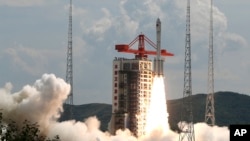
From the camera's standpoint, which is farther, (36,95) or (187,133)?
(187,133)

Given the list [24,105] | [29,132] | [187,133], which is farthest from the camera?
[187,133]

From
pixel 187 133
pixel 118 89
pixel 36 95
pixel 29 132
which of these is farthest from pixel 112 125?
pixel 29 132

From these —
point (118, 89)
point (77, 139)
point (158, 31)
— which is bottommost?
point (77, 139)

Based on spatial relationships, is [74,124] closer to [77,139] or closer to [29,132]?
[77,139]

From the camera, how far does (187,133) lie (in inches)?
6590

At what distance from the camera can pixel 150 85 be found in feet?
597

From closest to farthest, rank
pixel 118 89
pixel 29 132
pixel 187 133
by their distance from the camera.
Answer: pixel 29 132
pixel 187 133
pixel 118 89

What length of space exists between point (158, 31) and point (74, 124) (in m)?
26.4

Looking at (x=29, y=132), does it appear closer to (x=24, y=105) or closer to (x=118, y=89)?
(x=24, y=105)

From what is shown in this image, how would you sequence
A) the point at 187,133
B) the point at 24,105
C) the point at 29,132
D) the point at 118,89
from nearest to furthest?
the point at 29,132 < the point at 24,105 < the point at 187,133 < the point at 118,89

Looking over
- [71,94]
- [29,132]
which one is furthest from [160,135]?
[29,132]

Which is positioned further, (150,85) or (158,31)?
(150,85)

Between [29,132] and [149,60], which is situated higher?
[149,60]

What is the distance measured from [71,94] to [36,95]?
6817 mm
